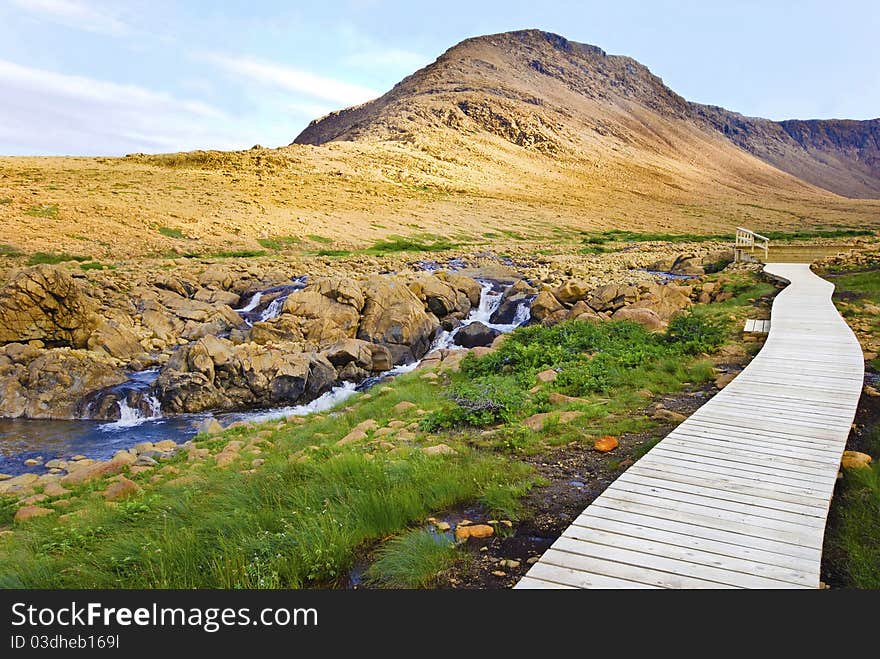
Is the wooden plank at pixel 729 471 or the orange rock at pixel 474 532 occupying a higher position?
the wooden plank at pixel 729 471

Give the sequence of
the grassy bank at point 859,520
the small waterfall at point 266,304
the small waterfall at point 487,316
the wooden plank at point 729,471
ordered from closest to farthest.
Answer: the grassy bank at point 859,520 < the wooden plank at point 729,471 < the small waterfall at point 487,316 < the small waterfall at point 266,304

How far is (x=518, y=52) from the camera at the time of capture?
14175 centimetres

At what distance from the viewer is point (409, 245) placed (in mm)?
38781

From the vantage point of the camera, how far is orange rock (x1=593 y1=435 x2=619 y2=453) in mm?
6504

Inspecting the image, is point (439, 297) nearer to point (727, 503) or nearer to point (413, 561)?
point (727, 503)

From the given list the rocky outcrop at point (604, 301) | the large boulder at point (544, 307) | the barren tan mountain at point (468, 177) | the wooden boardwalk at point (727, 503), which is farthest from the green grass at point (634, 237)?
the wooden boardwalk at point (727, 503)

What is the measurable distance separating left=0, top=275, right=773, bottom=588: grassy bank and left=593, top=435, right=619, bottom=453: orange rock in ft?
0.45

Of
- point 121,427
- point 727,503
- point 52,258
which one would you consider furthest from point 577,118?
point 727,503

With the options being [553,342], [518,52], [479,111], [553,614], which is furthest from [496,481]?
[518,52]

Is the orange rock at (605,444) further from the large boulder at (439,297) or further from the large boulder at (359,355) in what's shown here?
the large boulder at (439,297)

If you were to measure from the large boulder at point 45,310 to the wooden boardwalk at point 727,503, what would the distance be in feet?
48.5

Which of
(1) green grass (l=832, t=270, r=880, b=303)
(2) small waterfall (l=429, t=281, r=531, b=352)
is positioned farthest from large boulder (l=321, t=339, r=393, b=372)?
(1) green grass (l=832, t=270, r=880, b=303)

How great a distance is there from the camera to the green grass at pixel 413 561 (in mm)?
3992

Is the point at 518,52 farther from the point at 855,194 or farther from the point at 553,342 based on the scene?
the point at 553,342
